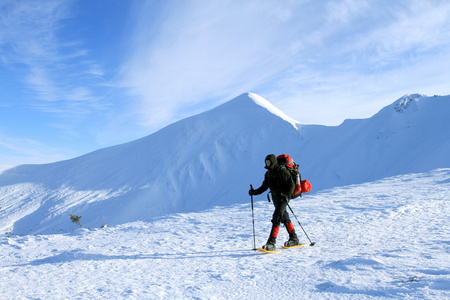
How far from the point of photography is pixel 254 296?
12.0 ft

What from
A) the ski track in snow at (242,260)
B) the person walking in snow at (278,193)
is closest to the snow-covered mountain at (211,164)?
the ski track in snow at (242,260)

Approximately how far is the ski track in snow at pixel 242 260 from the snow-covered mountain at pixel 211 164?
65.2ft

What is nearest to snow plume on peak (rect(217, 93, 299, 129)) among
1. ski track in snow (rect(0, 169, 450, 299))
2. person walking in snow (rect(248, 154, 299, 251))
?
ski track in snow (rect(0, 169, 450, 299))

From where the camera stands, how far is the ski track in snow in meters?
3.77

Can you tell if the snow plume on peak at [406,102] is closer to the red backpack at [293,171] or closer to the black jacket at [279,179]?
the red backpack at [293,171]

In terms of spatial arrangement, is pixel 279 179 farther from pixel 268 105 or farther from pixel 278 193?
pixel 268 105

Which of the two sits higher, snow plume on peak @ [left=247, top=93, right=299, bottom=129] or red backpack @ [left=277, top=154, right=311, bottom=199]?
snow plume on peak @ [left=247, top=93, right=299, bottom=129]

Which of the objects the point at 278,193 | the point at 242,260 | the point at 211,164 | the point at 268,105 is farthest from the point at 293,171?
the point at 268,105

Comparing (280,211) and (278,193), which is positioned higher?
(278,193)

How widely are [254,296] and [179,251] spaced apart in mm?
2934

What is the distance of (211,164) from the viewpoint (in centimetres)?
4066

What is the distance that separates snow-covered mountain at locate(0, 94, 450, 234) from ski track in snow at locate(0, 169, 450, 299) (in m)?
19.9

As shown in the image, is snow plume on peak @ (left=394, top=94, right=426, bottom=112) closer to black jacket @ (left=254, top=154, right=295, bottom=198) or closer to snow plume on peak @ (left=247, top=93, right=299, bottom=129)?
snow plume on peak @ (left=247, top=93, right=299, bottom=129)

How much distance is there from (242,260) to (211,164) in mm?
35459
